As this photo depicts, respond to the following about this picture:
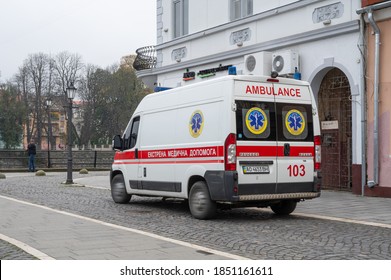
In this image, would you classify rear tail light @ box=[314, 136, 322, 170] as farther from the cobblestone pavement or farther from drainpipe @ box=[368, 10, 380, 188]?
drainpipe @ box=[368, 10, 380, 188]

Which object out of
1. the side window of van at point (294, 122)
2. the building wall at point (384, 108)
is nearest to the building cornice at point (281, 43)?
the building wall at point (384, 108)

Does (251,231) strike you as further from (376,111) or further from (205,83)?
(376,111)

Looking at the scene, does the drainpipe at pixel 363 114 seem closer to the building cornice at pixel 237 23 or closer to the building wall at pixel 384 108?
the building wall at pixel 384 108

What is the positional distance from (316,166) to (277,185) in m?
1.01

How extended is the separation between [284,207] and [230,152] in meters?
2.12

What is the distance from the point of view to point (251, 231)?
862 centimetres

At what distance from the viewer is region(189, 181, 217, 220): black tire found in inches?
387

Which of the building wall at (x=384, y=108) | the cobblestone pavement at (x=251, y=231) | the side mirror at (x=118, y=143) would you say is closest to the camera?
the cobblestone pavement at (x=251, y=231)

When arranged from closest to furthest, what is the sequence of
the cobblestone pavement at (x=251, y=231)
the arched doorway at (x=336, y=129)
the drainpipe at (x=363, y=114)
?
the cobblestone pavement at (x=251, y=231), the drainpipe at (x=363, y=114), the arched doorway at (x=336, y=129)

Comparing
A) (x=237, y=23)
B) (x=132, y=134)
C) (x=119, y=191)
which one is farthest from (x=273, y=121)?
(x=237, y=23)

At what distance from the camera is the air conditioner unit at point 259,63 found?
16.8m

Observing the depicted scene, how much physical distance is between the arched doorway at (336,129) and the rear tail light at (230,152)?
731cm
